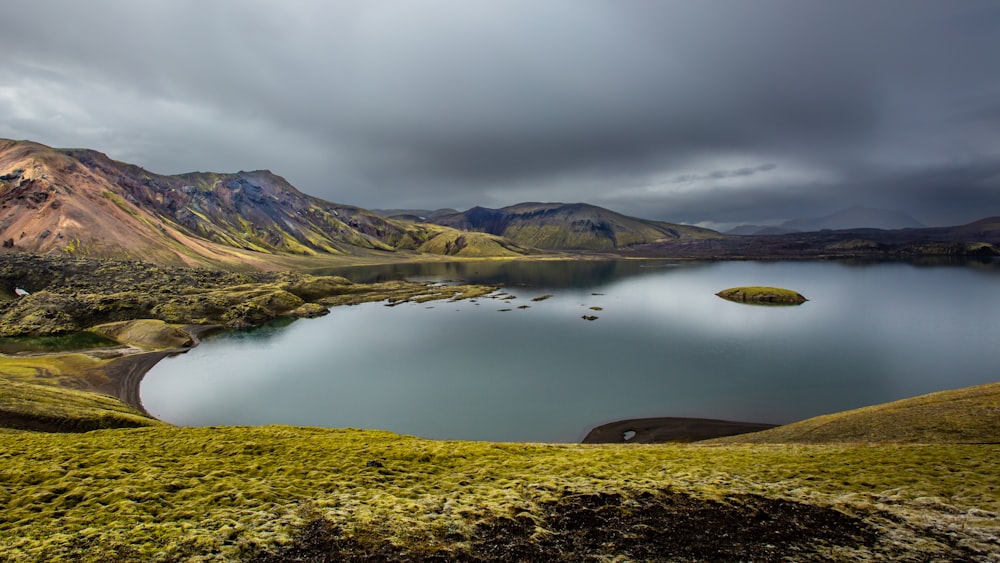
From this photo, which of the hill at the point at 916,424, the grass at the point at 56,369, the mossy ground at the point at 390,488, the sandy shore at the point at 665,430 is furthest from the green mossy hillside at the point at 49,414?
the hill at the point at 916,424

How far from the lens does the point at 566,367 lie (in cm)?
6925

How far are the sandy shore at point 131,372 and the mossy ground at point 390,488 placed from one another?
A: 37.5 meters

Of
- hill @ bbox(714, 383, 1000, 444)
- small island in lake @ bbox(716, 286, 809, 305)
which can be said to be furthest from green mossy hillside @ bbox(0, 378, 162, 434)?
small island in lake @ bbox(716, 286, 809, 305)

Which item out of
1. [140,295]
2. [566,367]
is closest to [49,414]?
Answer: [566,367]

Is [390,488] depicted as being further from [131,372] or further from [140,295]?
[140,295]

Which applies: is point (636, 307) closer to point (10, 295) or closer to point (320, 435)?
point (320, 435)

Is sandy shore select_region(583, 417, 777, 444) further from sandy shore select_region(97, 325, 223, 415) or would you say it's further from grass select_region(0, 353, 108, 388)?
grass select_region(0, 353, 108, 388)

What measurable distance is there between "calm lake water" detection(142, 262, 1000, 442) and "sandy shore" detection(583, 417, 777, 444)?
2.21m

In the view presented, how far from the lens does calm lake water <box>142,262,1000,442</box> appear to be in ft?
Result: 168

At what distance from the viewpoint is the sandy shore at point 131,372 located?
58.2 meters

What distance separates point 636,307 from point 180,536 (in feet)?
425

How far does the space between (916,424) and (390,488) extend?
3993 centimetres

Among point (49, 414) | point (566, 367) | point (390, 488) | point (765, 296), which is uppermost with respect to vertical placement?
point (49, 414)

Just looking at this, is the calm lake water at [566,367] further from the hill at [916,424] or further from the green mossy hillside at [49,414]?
the green mossy hillside at [49,414]
